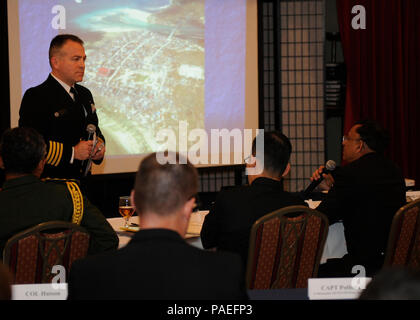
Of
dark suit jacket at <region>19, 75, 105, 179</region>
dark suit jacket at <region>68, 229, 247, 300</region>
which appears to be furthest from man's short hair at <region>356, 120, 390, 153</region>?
dark suit jacket at <region>68, 229, 247, 300</region>

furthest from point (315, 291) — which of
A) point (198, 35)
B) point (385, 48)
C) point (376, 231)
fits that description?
point (385, 48)

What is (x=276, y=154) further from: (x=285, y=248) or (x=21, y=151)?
(x=21, y=151)

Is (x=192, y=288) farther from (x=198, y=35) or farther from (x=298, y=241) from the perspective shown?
(x=198, y=35)

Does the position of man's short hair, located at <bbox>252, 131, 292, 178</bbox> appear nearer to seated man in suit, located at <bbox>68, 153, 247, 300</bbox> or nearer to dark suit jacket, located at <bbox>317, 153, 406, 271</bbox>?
dark suit jacket, located at <bbox>317, 153, 406, 271</bbox>

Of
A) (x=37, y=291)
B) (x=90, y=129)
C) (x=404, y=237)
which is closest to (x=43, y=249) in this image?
(x=37, y=291)

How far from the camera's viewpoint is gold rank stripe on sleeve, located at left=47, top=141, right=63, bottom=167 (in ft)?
10.5

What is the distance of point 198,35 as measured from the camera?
4.91 meters

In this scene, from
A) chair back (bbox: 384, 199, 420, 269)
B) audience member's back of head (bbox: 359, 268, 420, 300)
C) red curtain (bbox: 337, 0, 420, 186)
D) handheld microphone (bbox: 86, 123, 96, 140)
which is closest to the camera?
audience member's back of head (bbox: 359, 268, 420, 300)

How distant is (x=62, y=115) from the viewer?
10.8 ft

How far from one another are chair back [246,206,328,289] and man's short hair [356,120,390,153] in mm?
923

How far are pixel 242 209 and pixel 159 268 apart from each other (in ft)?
3.65

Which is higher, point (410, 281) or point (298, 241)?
point (410, 281)

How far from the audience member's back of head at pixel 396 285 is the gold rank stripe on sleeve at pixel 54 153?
8.67 ft
